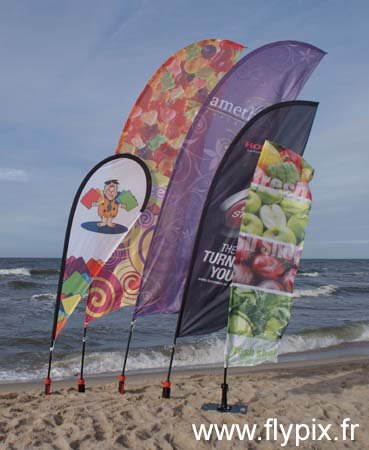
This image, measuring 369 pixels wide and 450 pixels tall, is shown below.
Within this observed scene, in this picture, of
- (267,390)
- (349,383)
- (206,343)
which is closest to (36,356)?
(206,343)

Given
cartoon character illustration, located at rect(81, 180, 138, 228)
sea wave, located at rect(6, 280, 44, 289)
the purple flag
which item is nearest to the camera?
the purple flag

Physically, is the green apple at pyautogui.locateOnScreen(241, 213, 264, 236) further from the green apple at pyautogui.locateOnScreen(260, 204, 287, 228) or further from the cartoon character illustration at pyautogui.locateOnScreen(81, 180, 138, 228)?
the cartoon character illustration at pyautogui.locateOnScreen(81, 180, 138, 228)

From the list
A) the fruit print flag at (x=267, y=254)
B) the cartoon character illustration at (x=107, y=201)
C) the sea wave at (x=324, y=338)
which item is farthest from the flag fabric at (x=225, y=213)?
the sea wave at (x=324, y=338)

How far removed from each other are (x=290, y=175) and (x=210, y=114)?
4.90 ft

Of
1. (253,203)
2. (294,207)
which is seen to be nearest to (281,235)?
(294,207)

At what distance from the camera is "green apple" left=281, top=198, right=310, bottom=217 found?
18.1 ft

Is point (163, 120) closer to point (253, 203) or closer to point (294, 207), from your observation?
point (253, 203)

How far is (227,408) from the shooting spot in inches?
227

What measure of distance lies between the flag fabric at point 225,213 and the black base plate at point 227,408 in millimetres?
864

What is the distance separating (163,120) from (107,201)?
1389 mm

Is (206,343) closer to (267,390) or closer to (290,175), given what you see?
(267,390)

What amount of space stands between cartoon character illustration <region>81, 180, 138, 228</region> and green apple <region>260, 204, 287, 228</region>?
2.13 metres

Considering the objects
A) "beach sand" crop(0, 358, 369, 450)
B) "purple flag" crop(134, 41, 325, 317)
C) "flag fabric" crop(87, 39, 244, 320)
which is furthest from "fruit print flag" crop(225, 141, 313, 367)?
"flag fabric" crop(87, 39, 244, 320)

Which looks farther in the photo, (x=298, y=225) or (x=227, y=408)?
(x=227, y=408)
